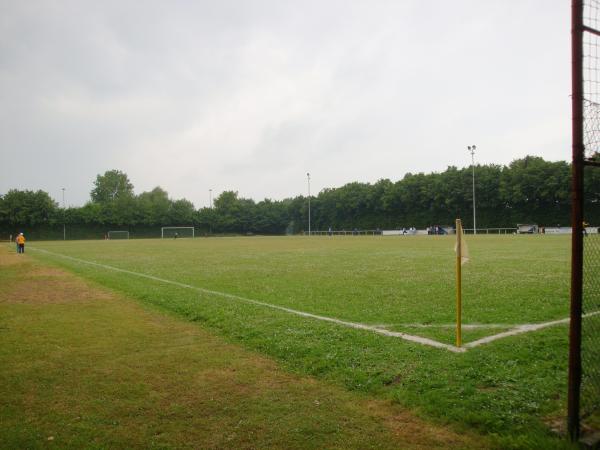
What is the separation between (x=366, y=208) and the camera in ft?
354

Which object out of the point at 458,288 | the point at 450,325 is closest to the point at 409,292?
the point at 450,325

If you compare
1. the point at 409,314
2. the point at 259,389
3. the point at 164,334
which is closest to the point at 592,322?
the point at 409,314

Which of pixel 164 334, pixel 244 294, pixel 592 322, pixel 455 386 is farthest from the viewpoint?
pixel 244 294

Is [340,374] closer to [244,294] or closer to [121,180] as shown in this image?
[244,294]

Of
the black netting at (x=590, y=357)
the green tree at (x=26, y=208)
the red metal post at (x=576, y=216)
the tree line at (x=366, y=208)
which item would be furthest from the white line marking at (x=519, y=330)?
the green tree at (x=26, y=208)

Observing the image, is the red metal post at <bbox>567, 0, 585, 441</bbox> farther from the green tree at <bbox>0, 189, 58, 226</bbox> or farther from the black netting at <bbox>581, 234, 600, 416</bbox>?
the green tree at <bbox>0, 189, 58, 226</bbox>

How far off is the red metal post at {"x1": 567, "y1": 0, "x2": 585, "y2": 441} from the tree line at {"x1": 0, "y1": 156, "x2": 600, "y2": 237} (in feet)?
201

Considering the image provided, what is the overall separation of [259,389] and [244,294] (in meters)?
6.91

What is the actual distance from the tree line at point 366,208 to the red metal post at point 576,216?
61184mm

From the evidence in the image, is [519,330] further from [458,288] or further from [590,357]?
[590,357]

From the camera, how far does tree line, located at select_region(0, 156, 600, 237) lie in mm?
79688

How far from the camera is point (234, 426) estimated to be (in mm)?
4383

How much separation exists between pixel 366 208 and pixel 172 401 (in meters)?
105

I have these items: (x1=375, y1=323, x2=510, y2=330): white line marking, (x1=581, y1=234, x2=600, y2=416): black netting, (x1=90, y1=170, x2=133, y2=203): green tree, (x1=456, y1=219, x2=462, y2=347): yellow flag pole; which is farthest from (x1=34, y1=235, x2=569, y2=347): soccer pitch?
(x1=90, y1=170, x2=133, y2=203): green tree
